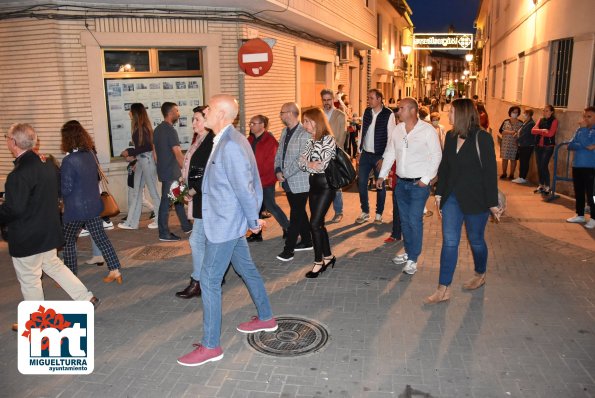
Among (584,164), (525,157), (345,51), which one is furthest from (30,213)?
(345,51)

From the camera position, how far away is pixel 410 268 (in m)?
5.89

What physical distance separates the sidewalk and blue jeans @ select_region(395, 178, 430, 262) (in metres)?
0.38

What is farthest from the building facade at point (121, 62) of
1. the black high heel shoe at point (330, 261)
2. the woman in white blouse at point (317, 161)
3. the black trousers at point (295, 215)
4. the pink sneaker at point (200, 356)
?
the pink sneaker at point (200, 356)

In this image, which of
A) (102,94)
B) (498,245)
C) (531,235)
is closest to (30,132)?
(102,94)

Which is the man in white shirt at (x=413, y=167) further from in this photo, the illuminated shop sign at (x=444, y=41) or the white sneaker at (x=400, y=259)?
the illuminated shop sign at (x=444, y=41)

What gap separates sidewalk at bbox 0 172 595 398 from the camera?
375 centimetres

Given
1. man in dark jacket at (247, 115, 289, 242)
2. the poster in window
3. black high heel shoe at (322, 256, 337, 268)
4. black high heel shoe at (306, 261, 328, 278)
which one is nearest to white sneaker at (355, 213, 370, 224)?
man in dark jacket at (247, 115, 289, 242)

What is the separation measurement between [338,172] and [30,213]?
3078 millimetres

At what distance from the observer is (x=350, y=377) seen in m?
3.84

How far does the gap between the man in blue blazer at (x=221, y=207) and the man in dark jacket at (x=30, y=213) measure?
1.51m

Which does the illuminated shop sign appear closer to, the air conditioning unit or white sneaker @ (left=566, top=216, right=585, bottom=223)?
the air conditioning unit

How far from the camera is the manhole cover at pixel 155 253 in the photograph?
668 cm

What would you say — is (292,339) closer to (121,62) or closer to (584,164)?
(584,164)

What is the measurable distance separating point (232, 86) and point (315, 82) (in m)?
6.02
